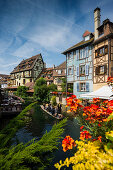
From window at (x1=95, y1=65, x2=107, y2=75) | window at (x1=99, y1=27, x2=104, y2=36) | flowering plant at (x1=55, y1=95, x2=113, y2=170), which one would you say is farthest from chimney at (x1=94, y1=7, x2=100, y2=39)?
flowering plant at (x1=55, y1=95, x2=113, y2=170)

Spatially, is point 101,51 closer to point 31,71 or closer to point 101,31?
point 101,31

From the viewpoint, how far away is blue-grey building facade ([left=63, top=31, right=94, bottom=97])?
1647 cm

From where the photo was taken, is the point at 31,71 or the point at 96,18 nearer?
the point at 96,18

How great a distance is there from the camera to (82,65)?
58.3 feet

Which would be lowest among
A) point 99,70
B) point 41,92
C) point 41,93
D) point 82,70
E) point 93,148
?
point 41,93

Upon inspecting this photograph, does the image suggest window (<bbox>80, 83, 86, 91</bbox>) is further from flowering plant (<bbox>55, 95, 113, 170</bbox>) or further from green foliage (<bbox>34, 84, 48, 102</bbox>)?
flowering plant (<bbox>55, 95, 113, 170</bbox>)

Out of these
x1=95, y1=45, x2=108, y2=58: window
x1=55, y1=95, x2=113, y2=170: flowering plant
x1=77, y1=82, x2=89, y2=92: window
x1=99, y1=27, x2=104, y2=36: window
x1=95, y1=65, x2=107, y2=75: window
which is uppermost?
x1=99, y1=27, x2=104, y2=36: window

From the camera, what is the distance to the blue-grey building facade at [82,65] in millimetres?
16469

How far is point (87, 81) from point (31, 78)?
A: 2888 cm

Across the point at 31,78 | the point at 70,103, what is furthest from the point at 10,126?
the point at 31,78

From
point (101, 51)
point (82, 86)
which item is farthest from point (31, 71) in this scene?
point (101, 51)

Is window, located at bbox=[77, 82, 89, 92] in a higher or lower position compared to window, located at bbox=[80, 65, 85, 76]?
lower

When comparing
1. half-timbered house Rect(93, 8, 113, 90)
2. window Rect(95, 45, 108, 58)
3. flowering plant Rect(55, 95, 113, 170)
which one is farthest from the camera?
window Rect(95, 45, 108, 58)

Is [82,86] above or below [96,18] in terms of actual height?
below
